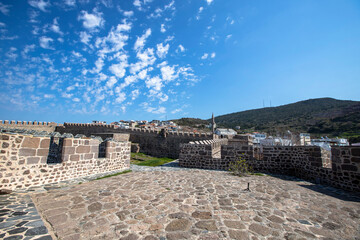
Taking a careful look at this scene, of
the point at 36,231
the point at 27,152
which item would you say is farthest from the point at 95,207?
the point at 27,152

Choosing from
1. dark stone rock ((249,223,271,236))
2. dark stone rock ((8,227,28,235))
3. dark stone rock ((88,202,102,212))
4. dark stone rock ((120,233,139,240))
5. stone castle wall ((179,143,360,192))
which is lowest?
dark stone rock ((88,202,102,212))

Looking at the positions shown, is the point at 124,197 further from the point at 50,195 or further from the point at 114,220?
the point at 50,195

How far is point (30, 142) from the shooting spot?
4941mm

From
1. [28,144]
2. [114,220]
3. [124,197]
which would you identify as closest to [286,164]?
[124,197]

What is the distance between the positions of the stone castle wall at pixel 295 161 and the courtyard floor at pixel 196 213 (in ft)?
3.16

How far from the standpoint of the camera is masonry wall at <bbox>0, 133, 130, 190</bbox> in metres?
4.40

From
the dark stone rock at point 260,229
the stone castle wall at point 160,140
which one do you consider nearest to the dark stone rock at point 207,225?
the dark stone rock at point 260,229

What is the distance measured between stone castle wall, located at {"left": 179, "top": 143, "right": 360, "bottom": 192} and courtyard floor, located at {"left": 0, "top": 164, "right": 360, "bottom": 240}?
3.16 ft

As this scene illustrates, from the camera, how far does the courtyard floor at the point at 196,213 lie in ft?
8.71

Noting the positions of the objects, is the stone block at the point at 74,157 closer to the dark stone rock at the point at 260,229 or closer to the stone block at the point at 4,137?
the stone block at the point at 4,137

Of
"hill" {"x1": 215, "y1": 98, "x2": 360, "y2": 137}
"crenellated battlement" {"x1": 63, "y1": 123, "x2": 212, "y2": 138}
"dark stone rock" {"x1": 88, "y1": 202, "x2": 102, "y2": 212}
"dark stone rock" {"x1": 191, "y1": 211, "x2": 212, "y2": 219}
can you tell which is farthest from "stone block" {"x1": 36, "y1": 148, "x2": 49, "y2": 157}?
"hill" {"x1": 215, "y1": 98, "x2": 360, "y2": 137}

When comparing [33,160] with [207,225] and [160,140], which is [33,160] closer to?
[207,225]

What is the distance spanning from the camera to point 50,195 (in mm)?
4355

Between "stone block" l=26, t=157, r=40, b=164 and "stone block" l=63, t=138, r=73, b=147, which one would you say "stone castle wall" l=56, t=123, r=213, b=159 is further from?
"stone block" l=26, t=157, r=40, b=164
